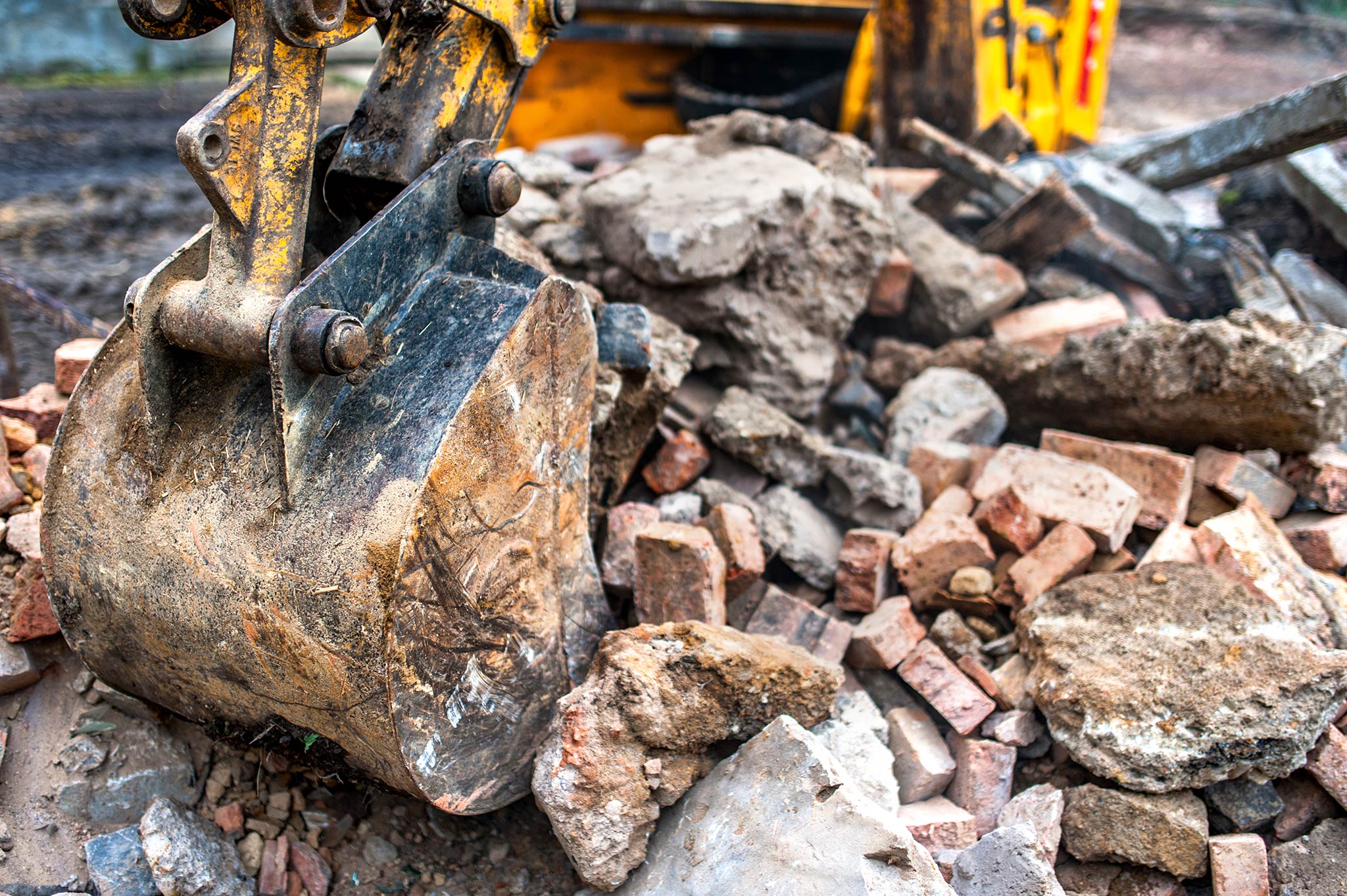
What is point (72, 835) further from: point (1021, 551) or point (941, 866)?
point (1021, 551)

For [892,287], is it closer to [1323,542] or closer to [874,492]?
[874,492]

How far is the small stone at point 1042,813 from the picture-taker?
82.4 inches

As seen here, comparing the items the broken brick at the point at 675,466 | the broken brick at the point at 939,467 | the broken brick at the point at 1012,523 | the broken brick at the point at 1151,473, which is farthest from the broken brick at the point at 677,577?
the broken brick at the point at 1151,473

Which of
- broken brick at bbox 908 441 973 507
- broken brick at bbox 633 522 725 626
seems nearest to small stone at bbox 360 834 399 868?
broken brick at bbox 633 522 725 626

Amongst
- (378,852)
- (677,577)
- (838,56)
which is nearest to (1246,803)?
(677,577)

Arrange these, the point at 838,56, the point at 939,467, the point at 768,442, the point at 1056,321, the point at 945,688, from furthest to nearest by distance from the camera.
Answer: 1. the point at 838,56
2. the point at 1056,321
3. the point at 939,467
4. the point at 768,442
5. the point at 945,688

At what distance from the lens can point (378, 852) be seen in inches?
84.5

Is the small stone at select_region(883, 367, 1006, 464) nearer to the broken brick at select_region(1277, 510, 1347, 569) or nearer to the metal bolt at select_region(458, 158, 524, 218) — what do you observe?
the broken brick at select_region(1277, 510, 1347, 569)

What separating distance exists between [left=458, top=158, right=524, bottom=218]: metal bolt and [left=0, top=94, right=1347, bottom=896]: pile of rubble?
1.69 ft

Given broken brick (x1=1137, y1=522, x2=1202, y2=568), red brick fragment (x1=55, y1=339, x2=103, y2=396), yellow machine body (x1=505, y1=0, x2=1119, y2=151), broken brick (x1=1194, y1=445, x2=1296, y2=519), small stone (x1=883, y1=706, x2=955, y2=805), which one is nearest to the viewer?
small stone (x1=883, y1=706, x2=955, y2=805)

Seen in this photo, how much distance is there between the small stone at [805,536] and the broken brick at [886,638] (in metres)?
0.21

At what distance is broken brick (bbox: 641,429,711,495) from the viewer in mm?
2846

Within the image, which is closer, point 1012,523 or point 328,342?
point 328,342

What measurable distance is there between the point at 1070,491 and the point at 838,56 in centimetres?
348
